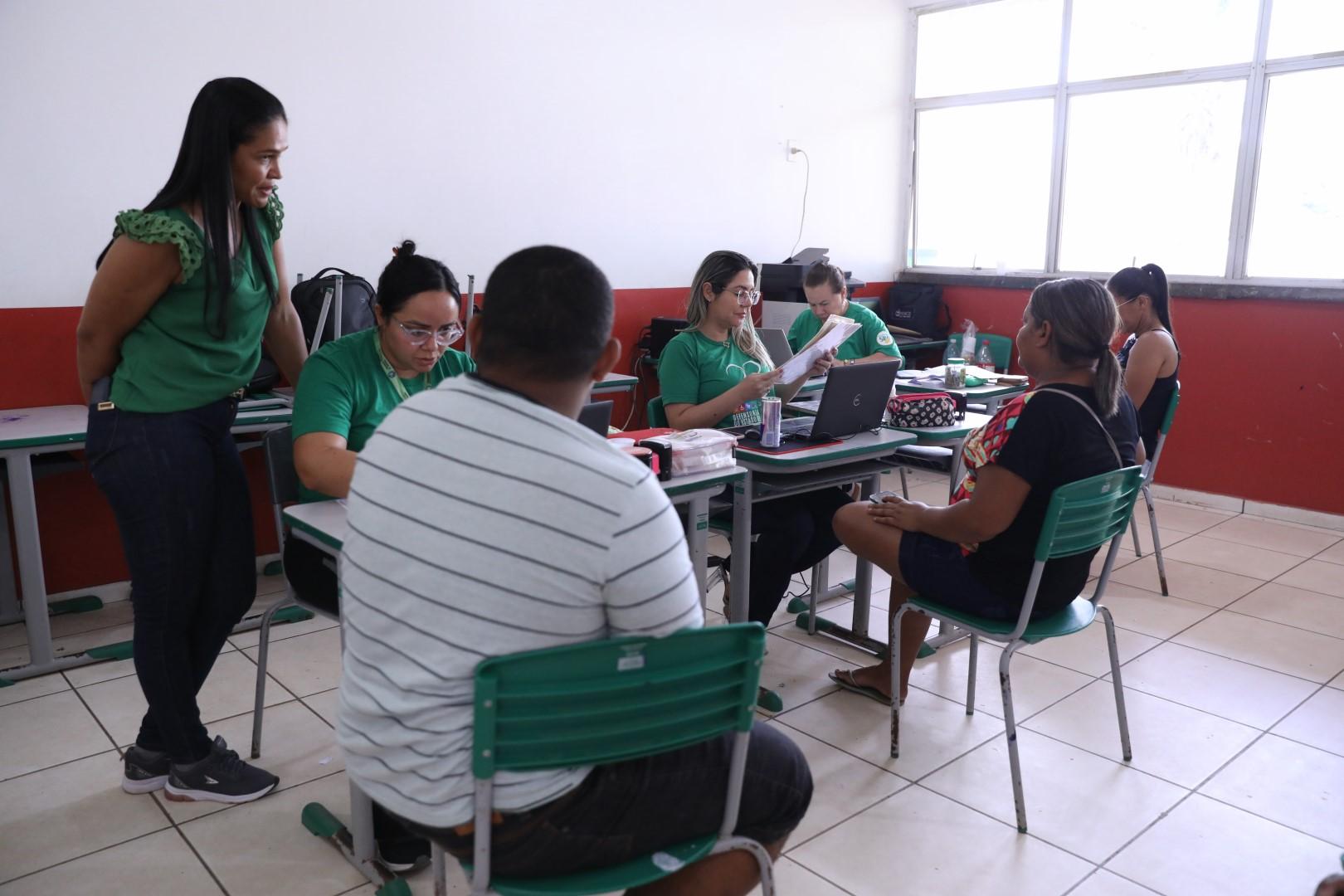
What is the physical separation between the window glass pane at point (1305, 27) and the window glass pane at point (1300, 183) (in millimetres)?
75

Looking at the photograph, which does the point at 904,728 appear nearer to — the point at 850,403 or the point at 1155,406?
the point at 850,403

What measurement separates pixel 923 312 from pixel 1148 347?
244cm

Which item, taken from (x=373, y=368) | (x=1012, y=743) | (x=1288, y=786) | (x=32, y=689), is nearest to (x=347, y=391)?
(x=373, y=368)

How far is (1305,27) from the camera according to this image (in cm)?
468

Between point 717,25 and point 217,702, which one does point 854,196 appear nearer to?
point 717,25

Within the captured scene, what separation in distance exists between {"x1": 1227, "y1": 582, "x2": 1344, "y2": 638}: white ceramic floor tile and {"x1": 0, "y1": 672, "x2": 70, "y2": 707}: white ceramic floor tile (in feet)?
12.8

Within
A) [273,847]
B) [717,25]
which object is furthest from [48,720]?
[717,25]

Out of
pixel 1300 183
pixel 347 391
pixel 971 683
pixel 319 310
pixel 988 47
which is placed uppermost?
pixel 988 47

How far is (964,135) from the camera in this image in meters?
6.09

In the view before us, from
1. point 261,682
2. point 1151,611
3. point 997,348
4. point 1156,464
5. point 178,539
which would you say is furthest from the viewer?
point 997,348

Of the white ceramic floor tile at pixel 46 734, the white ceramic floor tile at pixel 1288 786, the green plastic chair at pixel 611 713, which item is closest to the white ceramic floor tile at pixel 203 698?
the white ceramic floor tile at pixel 46 734

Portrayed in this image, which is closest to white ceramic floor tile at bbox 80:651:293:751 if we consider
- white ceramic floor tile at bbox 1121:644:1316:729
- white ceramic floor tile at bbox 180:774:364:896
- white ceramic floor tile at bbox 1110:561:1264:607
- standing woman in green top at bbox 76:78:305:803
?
white ceramic floor tile at bbox 180:774:364:896

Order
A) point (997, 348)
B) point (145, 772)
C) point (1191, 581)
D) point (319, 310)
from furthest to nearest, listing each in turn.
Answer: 1. point (997, 348)
2. point (1191, 581)
3. point (319, 310)
4. point (145, 772)

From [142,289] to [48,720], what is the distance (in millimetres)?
1448
